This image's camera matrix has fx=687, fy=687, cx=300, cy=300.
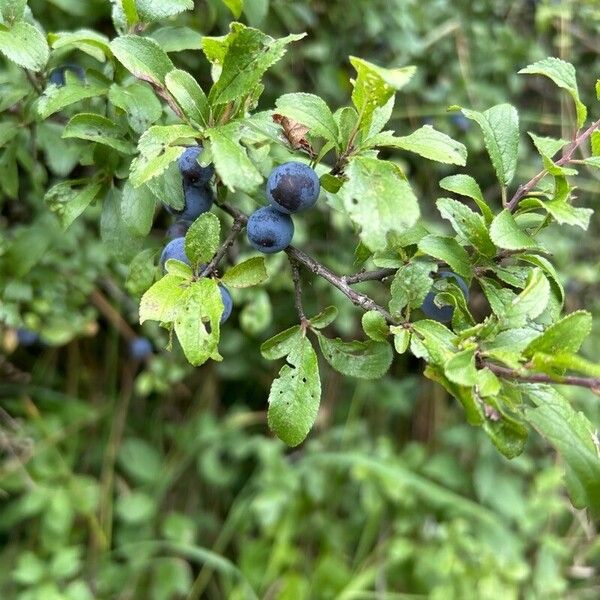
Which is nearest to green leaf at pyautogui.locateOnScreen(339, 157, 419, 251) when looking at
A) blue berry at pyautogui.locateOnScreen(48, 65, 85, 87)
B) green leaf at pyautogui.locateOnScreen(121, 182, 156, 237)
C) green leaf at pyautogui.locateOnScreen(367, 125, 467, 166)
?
green leaf at pyautogui.locateOnScreen(367, 125, 467, 166)

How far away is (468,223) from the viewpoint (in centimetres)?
68

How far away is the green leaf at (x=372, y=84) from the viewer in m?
0.52

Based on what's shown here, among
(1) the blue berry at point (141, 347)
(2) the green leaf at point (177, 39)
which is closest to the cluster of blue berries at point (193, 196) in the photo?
(2) the green leaf at point (177, 39)

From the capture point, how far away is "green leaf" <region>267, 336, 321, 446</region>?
67 centimetres

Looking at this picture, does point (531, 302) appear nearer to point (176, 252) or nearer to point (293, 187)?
point (293, 187)

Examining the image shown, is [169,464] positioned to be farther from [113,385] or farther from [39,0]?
[39,0]

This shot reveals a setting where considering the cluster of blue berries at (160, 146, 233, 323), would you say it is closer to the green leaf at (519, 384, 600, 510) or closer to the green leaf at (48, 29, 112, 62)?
the green leaf at (48, 29, 112, 62)

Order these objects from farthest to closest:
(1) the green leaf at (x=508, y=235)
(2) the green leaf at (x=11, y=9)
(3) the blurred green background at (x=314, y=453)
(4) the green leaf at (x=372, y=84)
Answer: (3) the blurred green background at (x=314, y=453) → (2) the green leaf at (x=11, y=9) → (1) the green leaf at (x=508, y=235) → (4) the green leaf at (x=372, y=84)

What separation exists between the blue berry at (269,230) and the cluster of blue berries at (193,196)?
0.07m

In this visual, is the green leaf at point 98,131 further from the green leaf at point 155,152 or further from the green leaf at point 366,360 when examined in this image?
the green leaf at point 366,360

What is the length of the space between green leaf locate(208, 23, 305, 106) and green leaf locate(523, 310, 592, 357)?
0.34 meters

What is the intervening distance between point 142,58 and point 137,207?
0.15 meters

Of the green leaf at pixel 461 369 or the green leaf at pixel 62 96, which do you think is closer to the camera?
the green leaf at pixel 461 369

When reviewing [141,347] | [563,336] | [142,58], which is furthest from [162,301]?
[141,347]
